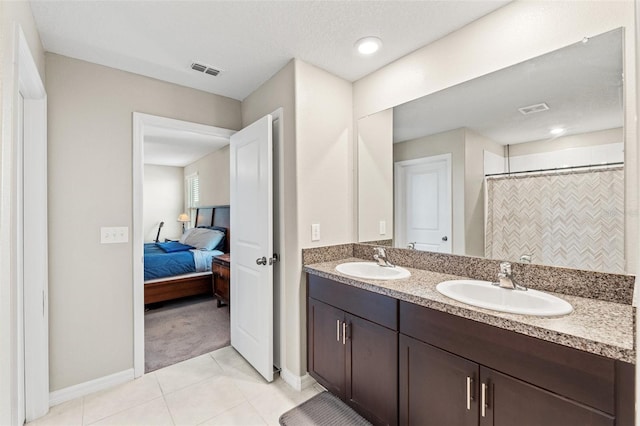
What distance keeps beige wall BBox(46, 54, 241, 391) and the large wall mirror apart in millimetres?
1960

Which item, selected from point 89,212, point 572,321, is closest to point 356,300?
point 572,321

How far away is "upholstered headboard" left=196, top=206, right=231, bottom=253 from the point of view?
4781 mm

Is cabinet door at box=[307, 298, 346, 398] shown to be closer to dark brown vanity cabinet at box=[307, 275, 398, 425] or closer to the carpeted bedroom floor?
dark brown vanity cabinet at box=[307, 275, 398, 425]

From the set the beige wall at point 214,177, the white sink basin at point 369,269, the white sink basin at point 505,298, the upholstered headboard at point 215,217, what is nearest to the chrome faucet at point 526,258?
the white sink basin at point 505,298

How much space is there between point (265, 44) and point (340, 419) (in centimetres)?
242

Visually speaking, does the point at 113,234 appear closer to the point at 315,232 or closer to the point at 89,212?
the point at 89,212

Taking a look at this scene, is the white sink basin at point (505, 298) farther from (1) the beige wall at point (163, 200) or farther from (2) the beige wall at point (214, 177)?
(1) the beige wall at point (163, 200)

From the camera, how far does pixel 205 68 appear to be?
2172 millimetres

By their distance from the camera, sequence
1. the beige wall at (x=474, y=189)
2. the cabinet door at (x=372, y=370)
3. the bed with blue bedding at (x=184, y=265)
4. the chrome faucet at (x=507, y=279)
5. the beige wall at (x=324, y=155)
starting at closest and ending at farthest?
the chrome faucet at (x=507, y=279), the cabinet door at (x=372, y=370), the beige wall at (x=474, y=189), the beige wall at (x=324, y=155), the bed with blue bedding at (x=184, y=265)

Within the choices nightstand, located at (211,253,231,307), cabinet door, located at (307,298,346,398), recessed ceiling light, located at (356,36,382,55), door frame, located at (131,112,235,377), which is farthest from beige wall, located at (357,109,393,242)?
nightstand, located at (211,253,231,307)

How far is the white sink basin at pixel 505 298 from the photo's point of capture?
44.3 inches

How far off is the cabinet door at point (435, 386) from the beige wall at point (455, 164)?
71cm

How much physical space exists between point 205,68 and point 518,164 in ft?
7.26

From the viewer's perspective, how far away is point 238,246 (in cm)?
→ 255
